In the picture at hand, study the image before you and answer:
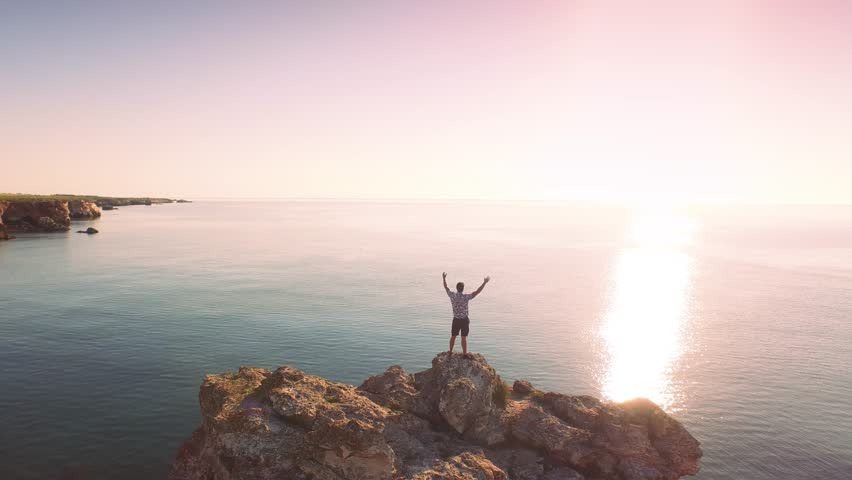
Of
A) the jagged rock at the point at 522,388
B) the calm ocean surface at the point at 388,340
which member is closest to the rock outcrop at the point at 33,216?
the calm ocean surface at the point at 388,340

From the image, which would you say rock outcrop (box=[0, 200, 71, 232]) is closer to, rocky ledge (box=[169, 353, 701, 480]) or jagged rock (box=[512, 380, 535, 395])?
rocky ledge (box=[169, 353, 701, 480])

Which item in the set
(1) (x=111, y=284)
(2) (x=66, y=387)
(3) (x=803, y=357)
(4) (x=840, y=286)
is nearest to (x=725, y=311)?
(3) (x=803, y=357)

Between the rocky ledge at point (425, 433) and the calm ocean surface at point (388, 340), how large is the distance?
775 centimetres

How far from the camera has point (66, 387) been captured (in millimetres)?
36406

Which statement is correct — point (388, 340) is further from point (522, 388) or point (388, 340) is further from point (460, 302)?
point (460, 302)

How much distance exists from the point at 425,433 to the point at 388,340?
30072 millimetres

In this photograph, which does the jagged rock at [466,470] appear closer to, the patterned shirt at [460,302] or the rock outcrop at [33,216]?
the patterned shirt at [460,302]

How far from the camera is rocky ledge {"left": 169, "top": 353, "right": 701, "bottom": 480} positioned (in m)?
18.8

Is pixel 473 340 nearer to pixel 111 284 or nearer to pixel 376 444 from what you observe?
pixel 376 444

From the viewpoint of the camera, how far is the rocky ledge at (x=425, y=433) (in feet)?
61.6

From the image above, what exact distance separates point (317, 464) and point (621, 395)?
31769 millimetres

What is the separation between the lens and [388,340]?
52.5 meters

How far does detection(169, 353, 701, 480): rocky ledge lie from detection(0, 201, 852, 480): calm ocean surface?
775 cm

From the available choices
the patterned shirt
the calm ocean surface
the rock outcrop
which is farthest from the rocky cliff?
the patterned shirt
